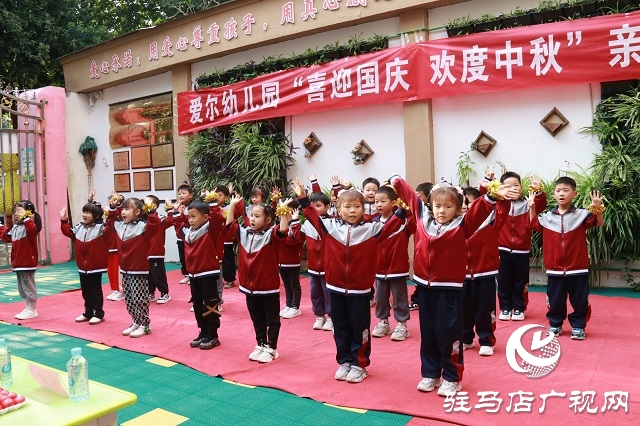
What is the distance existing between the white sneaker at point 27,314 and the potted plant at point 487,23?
595 cm

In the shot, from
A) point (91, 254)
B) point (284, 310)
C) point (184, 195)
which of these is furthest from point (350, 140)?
point (91, 254)

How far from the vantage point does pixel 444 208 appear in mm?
3199

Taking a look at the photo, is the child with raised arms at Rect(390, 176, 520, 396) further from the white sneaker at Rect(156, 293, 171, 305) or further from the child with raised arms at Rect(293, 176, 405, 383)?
the white sneaker at Rect(156, 293, 171, 305)

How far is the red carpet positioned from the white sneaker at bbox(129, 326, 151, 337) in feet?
0.21

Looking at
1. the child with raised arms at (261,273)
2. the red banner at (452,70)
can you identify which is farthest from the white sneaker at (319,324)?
the red banner at (452,70)

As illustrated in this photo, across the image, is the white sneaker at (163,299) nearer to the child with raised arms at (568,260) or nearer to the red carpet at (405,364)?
the red carpet at (405,364)

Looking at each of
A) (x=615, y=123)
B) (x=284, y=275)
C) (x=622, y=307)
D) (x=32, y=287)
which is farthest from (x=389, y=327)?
(x=32, y=287)

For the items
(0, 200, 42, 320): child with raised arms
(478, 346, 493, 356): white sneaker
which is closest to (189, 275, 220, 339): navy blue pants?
(478, 346, 493, 356): white sneaker

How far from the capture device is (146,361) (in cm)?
418

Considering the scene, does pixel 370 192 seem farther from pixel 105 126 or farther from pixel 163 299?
pixel 105 126

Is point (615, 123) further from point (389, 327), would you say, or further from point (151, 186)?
point (151, 186)

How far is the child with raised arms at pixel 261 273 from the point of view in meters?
4.00

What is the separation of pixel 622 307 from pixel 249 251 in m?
3.54

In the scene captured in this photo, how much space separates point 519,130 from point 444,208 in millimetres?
3724
